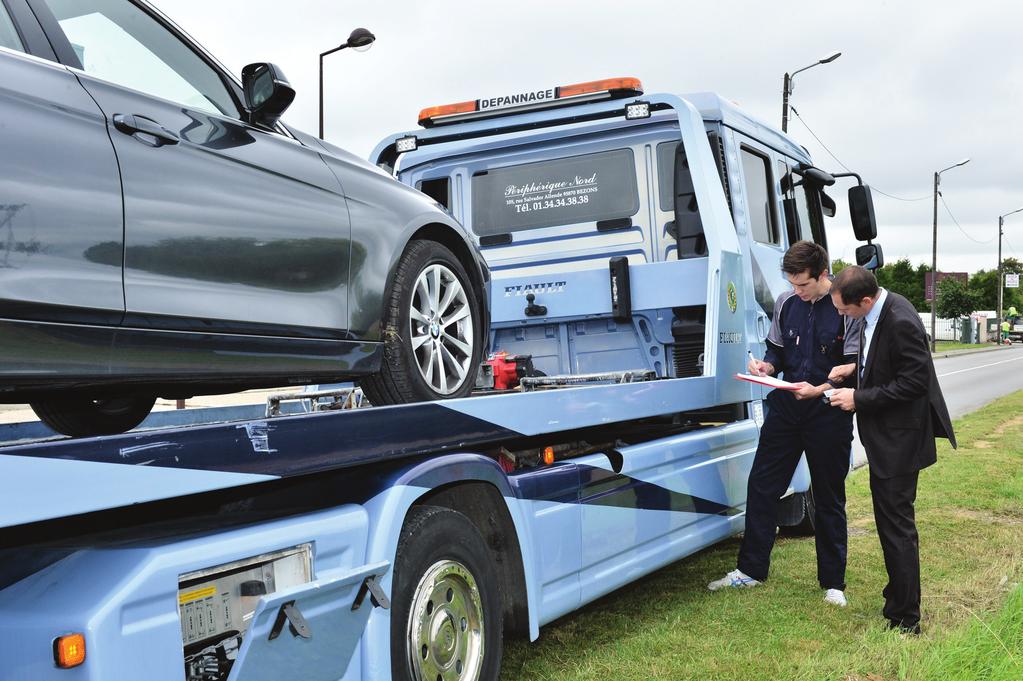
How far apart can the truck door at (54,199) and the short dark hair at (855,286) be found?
330cm

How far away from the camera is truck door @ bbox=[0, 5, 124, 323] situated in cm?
229

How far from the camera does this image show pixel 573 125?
604cm

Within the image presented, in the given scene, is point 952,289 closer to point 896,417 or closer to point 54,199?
point 896,417

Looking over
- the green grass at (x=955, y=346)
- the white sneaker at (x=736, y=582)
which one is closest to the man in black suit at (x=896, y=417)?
the white sneaker at (x=736, y=582)

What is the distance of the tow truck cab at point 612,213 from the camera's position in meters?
5.66

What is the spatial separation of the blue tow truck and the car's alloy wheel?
1.18 ft

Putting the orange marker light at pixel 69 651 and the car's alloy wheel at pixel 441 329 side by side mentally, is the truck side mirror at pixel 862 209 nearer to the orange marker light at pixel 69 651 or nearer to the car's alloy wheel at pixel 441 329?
the car's alloy wheel at pixel 441 329

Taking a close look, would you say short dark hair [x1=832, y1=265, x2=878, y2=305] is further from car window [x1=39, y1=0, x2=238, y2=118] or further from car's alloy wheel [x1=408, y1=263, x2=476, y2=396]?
car window [x1=39, y1=0, x2=238, y2=118]

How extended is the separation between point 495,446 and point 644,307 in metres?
2.10

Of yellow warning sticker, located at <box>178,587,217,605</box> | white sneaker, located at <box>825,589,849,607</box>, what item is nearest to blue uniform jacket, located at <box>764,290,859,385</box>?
white sneaker, located at <box>825,589,849,607</box>

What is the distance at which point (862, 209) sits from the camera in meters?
6.64

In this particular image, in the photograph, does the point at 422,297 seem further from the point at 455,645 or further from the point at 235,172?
the point at 455,645

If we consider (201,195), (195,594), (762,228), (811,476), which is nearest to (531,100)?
(762,228)

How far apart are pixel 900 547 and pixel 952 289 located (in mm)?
80530
